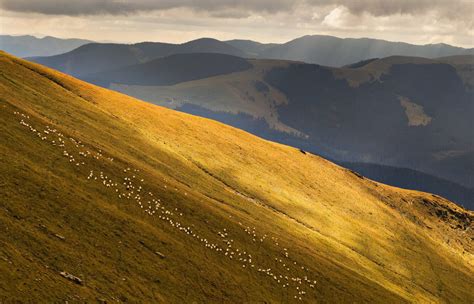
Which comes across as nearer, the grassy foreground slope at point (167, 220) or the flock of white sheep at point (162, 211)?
the grassy foreground slope at point (167, 220)

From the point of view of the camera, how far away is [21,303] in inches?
1470

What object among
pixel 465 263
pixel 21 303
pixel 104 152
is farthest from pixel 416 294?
pixel 21 303

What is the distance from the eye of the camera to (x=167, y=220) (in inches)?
2549

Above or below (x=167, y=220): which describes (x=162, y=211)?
above

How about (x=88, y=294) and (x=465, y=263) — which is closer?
(x=88, y=294)

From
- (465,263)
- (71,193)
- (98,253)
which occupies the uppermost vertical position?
(71,193)

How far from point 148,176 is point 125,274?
28.0m

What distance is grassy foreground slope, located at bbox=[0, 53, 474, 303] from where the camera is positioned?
154 feet

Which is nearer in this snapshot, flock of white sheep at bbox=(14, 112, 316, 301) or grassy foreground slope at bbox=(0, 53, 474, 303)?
grassy foreground slope at bbox=(0, 53, 474, 303)

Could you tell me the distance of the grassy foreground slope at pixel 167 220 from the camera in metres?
46.9

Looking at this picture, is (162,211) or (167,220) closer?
(167,220)

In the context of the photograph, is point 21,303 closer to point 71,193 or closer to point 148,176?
point 71,193

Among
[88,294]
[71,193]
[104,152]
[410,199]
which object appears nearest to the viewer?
[88,294]

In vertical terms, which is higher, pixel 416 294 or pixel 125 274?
pixel 125 274
